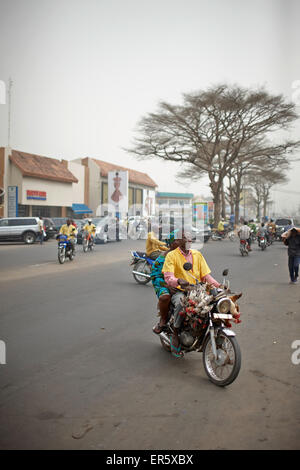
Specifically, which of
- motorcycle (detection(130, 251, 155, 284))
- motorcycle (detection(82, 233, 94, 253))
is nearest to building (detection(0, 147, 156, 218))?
motorcycle (detection(82, 233, 94, 253))

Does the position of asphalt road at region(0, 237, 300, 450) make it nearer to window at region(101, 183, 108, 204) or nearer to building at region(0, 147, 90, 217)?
building at region(0, 147, 90, 217)

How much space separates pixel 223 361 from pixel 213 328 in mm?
→ 339

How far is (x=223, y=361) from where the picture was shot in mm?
3988

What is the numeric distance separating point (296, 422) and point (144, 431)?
4.05ft

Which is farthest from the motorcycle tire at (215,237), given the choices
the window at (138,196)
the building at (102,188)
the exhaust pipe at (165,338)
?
the window at (138,196)

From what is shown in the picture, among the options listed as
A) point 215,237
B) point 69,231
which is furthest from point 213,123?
point 69,231

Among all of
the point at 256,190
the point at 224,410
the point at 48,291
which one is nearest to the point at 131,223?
the point at 48,291

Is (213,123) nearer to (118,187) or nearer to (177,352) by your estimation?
(118,187)

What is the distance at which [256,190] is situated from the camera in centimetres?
6900

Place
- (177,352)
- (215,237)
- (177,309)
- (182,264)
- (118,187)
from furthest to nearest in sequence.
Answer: (118,187), (215,237), (182,264), (177,352), (177,309)

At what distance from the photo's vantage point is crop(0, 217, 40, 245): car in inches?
1024

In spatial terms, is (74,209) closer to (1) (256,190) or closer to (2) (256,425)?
(1) (256,190)

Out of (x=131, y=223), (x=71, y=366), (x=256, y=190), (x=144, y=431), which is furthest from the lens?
(x=256, y=190)
